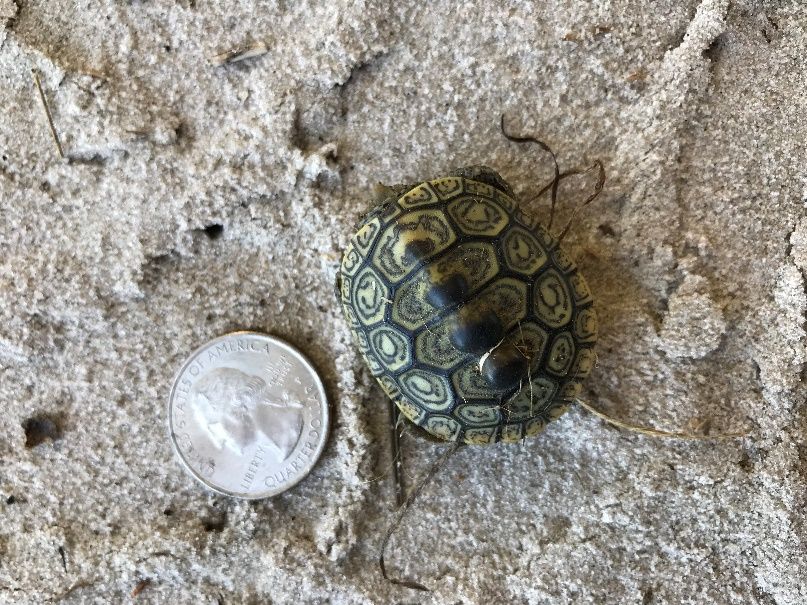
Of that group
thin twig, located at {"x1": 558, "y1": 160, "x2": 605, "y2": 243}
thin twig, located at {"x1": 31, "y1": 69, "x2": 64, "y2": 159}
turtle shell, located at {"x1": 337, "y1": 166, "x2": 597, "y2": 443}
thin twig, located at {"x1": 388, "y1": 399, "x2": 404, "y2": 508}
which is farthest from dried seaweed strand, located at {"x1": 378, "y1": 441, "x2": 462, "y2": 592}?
thin twig, located at {"x1": 31, "y1": 69, "x2": 64, "y2": 159}

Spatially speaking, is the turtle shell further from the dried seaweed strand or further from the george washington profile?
the george washington profile

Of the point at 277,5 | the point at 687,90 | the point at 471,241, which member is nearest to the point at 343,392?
the point at 471,241

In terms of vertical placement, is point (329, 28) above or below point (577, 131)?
above

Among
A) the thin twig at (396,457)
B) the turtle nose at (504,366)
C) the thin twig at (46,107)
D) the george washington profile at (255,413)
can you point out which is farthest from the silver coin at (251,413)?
the thin twig at (46,107)

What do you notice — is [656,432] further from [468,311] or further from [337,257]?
[337,257]

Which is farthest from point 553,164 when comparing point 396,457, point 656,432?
point 396,457

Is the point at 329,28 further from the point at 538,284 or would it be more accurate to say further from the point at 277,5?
the point at 538,284

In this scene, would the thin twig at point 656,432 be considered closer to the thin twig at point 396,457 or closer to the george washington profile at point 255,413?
the thin twig at point 396,457
